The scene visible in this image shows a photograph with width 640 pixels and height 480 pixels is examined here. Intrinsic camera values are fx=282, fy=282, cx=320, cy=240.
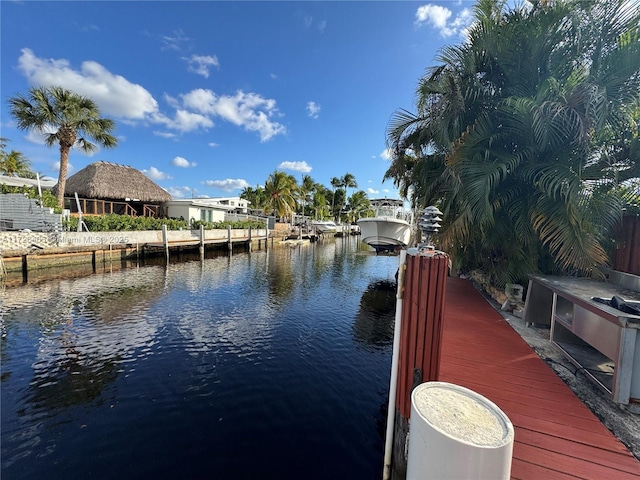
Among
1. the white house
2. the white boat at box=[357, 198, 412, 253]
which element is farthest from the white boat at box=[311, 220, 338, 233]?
the white boat at box=[357, 198, 412, 253]

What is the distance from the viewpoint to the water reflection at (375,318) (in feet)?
26.9

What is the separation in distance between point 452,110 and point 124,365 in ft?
28.8

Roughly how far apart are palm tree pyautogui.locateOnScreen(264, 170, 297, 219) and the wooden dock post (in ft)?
123

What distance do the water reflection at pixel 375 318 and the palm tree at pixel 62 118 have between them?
2053 cm

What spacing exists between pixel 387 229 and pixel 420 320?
48.1 ft

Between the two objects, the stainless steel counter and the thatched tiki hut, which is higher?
the thatched tiki hut

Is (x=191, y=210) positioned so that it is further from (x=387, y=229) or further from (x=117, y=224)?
(x=387, y=229)

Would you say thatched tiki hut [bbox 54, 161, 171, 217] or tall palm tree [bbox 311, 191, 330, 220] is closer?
thatched tiki hut [bbox 54, 161, 171, 217]

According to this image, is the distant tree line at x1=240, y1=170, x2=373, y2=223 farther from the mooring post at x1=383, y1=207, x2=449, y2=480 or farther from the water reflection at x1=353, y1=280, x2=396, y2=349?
the mooring post at x1=383, y1=207, x2=449, y2=480

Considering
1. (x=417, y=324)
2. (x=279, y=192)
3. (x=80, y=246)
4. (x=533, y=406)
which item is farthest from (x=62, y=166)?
(x=533, y=406)

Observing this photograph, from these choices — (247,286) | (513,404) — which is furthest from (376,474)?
(247,286)

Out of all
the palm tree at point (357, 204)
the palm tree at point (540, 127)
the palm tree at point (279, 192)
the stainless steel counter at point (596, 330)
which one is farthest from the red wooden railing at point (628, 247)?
the palm tree at point (357, 204)

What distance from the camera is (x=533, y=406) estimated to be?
8.91 ft

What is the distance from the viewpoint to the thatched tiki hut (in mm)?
24406
